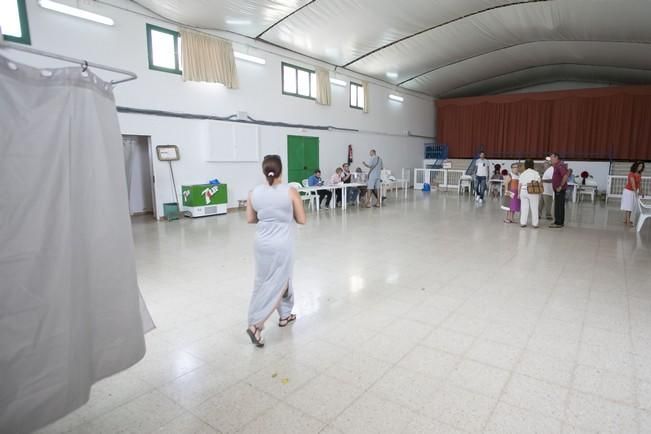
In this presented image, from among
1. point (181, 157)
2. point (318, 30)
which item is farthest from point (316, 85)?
point (181, 157)

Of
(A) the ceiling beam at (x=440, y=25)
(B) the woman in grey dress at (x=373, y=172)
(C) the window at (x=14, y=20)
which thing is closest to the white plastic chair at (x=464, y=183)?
(B) the woman in grey dress at (x=373, y=172)

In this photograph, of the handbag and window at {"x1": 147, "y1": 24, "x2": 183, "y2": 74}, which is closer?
the handbag

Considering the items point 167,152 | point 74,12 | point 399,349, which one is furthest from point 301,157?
point 399,349

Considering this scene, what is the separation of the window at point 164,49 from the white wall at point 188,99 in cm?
13

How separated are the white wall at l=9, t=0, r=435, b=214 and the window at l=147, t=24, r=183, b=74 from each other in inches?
5.0

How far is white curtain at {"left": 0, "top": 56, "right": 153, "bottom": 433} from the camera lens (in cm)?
131

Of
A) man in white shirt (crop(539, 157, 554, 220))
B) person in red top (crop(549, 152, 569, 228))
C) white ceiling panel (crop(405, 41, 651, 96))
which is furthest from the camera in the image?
white ceiling panel (crop(405, 41, 651, 96))

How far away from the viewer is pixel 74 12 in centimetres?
679

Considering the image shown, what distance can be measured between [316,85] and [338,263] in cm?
853

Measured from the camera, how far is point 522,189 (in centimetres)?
727

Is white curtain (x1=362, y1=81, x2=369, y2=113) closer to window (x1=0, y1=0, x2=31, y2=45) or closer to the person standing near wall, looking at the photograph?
the person standing near wall

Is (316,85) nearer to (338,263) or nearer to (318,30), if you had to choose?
(318,30)

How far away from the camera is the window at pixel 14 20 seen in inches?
240

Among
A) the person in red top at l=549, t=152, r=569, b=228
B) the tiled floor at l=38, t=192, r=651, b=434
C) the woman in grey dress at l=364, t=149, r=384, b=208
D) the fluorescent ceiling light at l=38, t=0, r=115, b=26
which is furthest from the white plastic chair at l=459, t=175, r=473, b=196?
the fluorescent ceiling light at l=38, t=0, r=115, b=26
